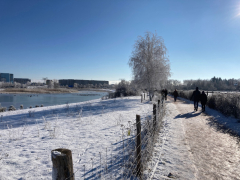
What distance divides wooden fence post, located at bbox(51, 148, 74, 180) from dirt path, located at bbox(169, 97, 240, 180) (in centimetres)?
326

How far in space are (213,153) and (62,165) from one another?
4994 millimetres

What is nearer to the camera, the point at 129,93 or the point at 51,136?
the point at 51,136

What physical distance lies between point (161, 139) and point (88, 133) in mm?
3103

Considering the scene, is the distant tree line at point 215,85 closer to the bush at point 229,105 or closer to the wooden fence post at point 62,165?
the bush at point 229,105

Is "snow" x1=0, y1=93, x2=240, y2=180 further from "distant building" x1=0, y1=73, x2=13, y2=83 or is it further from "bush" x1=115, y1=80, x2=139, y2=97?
"distant building" x1=0, y1=73, x2=13, y2=83

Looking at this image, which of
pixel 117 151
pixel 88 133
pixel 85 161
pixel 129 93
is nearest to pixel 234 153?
pixel 117 151

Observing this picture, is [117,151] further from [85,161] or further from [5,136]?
[5,136]

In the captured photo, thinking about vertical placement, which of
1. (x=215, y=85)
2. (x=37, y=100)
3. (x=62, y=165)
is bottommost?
(x=37, y=100)

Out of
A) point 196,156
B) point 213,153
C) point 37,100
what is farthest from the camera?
point 37,100

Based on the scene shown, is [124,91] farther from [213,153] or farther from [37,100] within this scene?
[213,153]

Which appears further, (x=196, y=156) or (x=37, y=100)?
(x=37, y=100)

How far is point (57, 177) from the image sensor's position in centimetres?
154

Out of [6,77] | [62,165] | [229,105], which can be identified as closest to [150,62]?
[229,105]

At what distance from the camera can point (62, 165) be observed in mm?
1505
